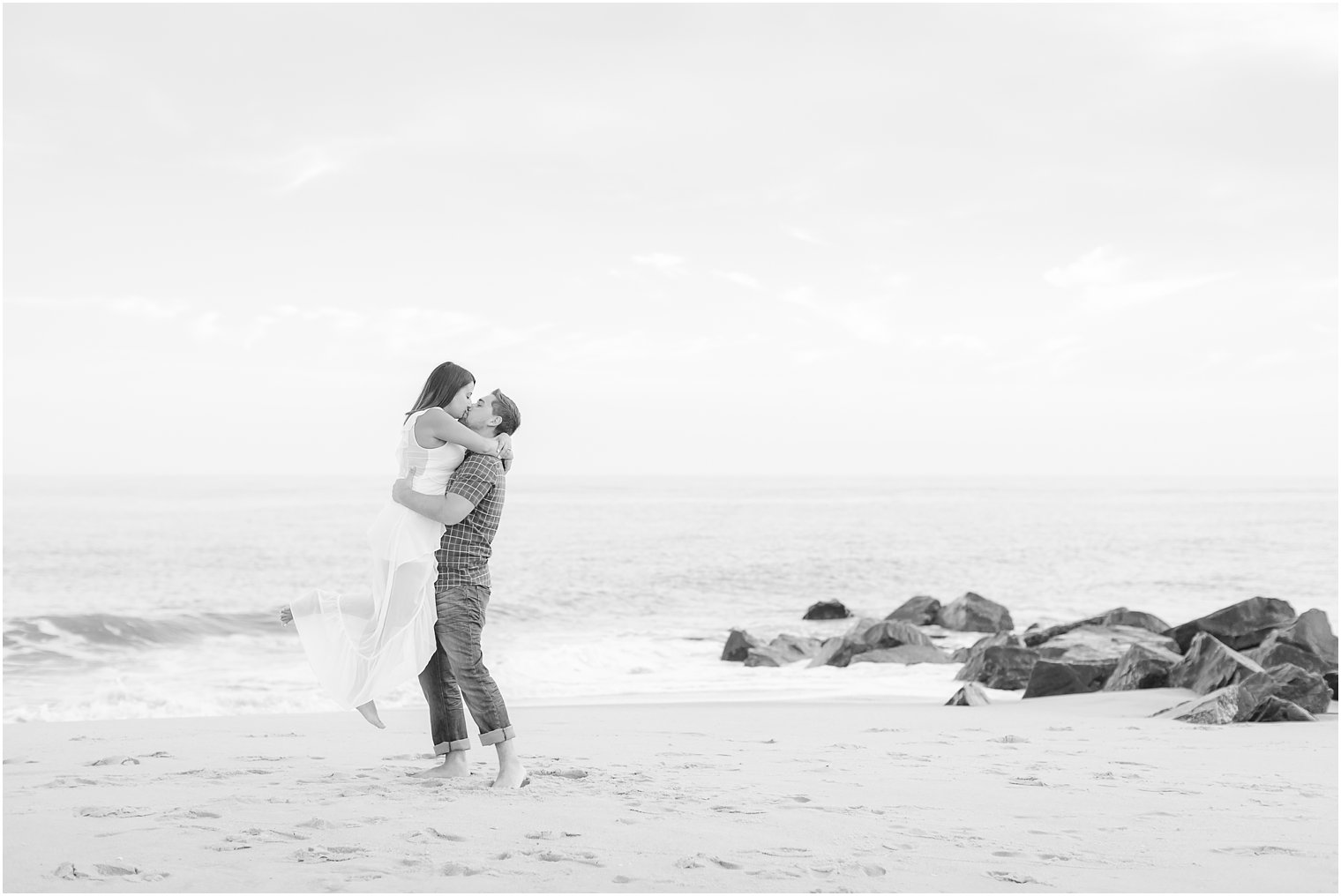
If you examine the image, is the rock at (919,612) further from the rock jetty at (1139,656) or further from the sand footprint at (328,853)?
the sand footprint at (328,853)

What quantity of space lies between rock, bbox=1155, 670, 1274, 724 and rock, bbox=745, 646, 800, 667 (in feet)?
22.5

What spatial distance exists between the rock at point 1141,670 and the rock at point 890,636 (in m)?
4.88

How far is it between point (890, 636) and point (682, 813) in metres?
11.4

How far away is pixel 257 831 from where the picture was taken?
4.46 m

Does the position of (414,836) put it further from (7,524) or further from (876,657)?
(7,524)

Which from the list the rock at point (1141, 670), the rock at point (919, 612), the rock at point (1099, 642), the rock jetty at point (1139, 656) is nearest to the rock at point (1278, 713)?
the rock jetty at point (1139, 656)

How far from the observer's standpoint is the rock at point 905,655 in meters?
15.0

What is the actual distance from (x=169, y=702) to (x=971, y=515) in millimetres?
61721

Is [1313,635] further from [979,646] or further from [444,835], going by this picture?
[444,835]

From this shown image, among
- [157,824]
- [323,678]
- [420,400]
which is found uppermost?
[420,400]

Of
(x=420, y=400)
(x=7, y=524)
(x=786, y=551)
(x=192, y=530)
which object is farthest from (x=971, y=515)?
(x=420, y=400)

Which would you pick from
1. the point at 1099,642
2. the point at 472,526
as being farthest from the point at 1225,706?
the point at 472,526

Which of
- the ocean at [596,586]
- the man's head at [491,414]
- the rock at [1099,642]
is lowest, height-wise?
the ocean at [596,586]

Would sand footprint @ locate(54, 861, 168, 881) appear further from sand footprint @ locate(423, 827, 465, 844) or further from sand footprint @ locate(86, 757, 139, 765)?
sand footprint @ locate(86, 757, 139, 765)
